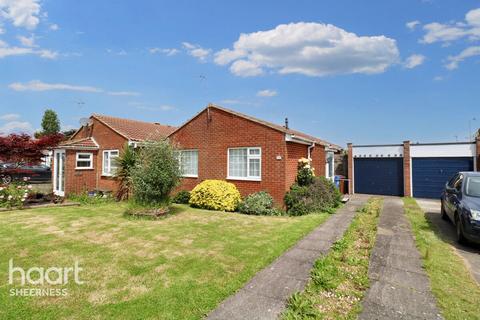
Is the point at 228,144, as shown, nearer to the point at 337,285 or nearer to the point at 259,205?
the point at 259,205

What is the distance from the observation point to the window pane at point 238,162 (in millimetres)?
12477

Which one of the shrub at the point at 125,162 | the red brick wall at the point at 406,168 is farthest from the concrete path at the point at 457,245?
the shrub at the point at 125,162

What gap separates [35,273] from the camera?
484cm

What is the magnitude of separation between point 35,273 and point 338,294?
18.2 feet

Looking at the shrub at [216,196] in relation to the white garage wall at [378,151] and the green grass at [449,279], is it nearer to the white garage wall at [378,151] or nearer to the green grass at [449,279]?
the green grass at [449,279]

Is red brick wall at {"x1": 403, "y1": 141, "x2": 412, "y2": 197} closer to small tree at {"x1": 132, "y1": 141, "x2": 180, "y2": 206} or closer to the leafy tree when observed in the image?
small tree at {"x1": 132, "y1": 141, "x2": 180, "y2": 206}

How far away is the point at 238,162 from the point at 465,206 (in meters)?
8.56

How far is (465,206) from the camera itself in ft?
21.9

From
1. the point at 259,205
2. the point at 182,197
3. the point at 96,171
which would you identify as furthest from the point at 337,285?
the point at 96,171

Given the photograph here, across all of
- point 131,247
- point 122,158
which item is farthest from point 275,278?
point 122,158

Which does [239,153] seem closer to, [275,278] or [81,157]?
[275,278]

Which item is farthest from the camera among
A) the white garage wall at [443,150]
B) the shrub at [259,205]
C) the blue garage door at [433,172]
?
the blue garage door at [433,172]

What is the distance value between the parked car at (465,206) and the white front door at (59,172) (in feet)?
59.8

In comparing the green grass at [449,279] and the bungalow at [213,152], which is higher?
the bungalow at [213,152]
